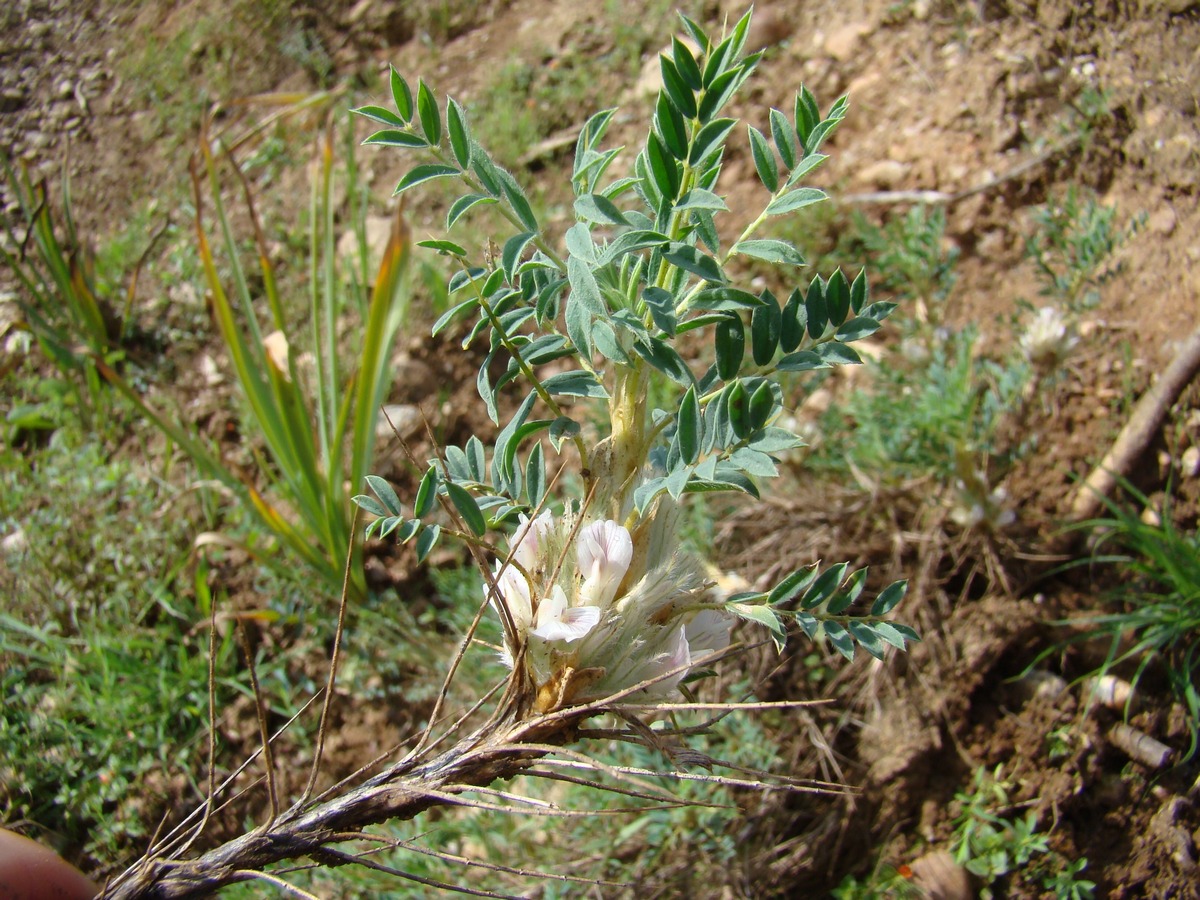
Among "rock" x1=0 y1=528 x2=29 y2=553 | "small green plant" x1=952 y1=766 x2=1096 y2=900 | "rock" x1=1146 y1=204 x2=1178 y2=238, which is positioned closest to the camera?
"small green plant" x1=952 y1=766 x2=1096 y2=900

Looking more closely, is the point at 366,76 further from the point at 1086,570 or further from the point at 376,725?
the point at 1086,570

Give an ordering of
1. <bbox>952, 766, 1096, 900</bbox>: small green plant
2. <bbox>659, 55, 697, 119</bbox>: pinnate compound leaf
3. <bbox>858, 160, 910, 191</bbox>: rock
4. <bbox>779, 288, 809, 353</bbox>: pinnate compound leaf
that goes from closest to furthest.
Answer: <bbox>659, 55, 697, 119</bbox>: pinnate compound leaf
<bbox>779, 288, 809, 353</bbox>: pinnate compound leaf
<bbox>952, 766, 1096, 900</bbox>: small green plant
<bbox>858, 160, 910, 191</bbox>: rock

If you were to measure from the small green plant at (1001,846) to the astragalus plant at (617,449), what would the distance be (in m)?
0.97

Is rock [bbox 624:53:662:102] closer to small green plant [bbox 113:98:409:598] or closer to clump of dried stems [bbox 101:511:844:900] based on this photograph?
small green plant [bbox 113:98:409:598]

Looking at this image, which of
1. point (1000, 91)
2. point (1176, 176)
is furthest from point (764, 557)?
point (1000, 91)

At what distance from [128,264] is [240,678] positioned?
1.47 m

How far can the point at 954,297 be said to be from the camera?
2.08 m

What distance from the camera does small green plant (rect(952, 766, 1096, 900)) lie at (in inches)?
59.7

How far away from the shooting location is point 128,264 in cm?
270

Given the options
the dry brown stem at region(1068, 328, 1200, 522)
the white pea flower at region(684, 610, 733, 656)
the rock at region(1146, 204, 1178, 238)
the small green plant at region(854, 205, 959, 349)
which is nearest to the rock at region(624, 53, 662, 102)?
the small green plant at region(854, 205, 959, 349)

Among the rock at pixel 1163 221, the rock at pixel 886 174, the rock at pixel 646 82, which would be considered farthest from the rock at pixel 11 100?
the rock at pixel 1163 221

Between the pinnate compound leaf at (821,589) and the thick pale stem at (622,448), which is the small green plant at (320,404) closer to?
the thick pale stem at (622,448)

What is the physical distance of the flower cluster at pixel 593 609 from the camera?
0.77 m

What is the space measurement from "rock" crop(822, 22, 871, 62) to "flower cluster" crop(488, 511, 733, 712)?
2279 mm
